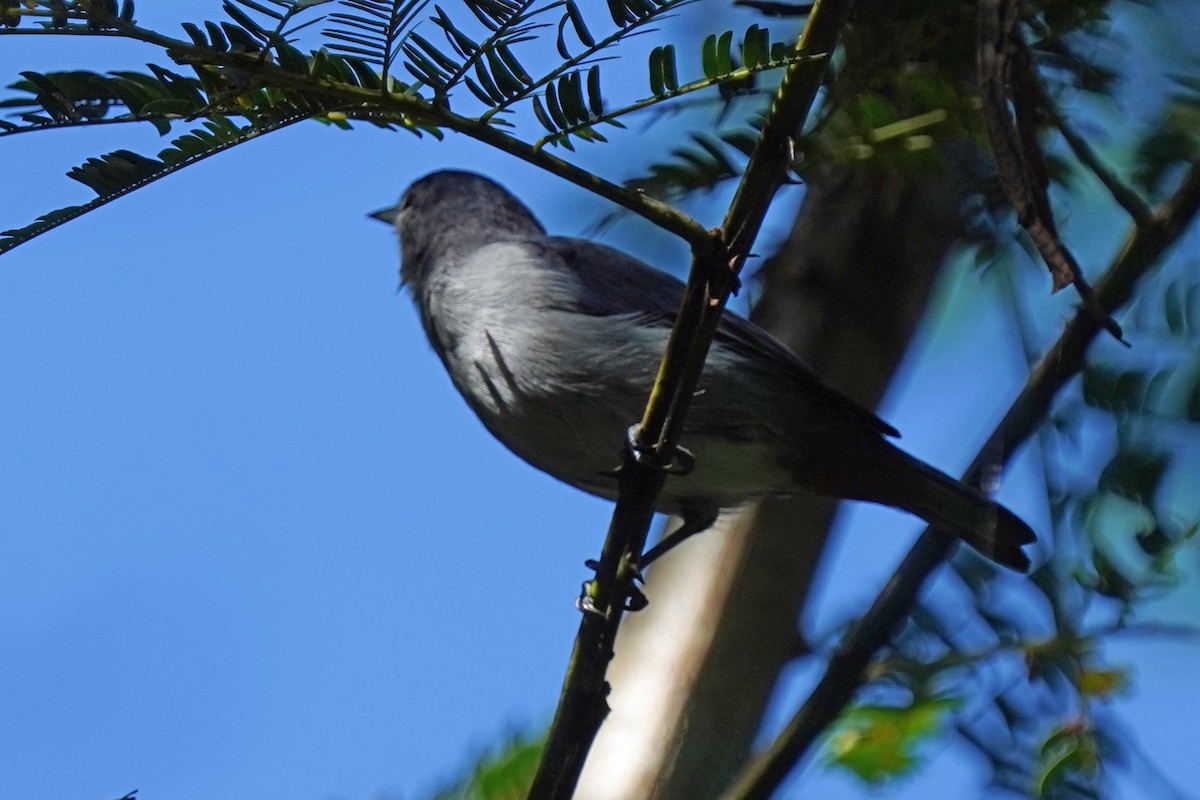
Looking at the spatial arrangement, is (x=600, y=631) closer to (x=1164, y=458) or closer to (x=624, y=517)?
(x=624, y=517)

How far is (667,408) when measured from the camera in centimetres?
213

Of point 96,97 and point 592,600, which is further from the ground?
point 96,97

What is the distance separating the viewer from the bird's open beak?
4.82 m

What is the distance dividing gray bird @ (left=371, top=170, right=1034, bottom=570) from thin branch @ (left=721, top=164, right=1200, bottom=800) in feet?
1.71

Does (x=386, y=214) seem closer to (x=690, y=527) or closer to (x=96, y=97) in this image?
(x=690, y=527)

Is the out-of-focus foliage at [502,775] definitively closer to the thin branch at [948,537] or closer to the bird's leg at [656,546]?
the bird's leg at [656,546]

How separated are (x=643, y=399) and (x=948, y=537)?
87 cm

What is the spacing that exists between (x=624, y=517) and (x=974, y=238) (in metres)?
1.56

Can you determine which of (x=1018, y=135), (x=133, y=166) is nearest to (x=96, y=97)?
(x=133, y=166)

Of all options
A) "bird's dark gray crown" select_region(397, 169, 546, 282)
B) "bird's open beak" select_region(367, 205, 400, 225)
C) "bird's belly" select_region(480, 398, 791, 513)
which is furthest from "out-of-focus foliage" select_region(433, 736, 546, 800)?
"bird's open beak" select_region(367, 205, 400, 225)

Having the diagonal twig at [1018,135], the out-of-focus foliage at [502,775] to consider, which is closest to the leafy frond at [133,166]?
the diagonal twig at [1018,135]

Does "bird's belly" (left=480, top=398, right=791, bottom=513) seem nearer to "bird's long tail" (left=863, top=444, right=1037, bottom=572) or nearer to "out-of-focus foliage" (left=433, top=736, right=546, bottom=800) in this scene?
"bird's long tail" (left=863, top=444, right=1037, bottom=572)

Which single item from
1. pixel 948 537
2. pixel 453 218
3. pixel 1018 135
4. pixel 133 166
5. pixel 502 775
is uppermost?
pixel 133 166

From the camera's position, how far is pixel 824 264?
13.3ft
